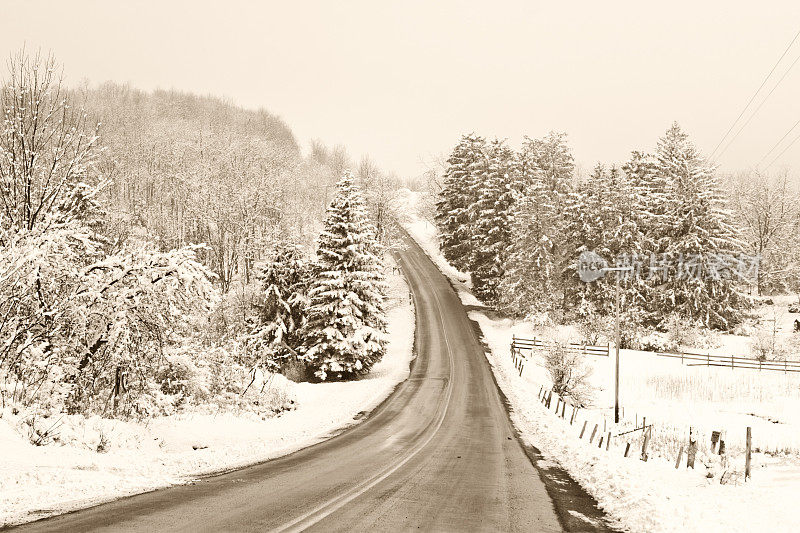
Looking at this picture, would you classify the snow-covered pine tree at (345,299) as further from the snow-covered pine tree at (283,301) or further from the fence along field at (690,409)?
the fence along field at (690,409)

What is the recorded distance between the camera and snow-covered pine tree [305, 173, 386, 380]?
119 ft

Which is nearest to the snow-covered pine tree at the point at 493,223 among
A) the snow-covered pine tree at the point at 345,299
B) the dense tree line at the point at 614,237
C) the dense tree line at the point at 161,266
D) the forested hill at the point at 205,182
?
the dense tree line at the point at 614,237

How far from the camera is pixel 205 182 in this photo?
234 ft

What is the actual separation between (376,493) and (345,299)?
26570 mm

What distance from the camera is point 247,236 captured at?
60469 millimetres

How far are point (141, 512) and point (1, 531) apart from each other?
5.52 feet

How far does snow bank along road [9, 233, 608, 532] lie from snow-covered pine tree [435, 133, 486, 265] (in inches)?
1690

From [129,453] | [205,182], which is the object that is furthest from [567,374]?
[205,182]

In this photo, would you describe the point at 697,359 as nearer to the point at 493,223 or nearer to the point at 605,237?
the point at 605,237

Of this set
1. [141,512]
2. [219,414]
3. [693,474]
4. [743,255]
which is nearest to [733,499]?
[693,474]

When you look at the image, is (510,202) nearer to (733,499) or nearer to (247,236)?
(247,236)

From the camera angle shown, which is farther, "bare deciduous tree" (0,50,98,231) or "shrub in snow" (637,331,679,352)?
"shrub in snow" (637,331,679,352)

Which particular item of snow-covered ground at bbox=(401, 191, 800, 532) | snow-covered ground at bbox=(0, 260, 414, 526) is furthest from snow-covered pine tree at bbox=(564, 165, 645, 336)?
snow-covered ground at bbox=(0, 260, 414, 526)

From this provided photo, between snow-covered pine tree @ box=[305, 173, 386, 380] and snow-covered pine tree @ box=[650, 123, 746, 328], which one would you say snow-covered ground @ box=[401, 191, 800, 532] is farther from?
snow-covered pine tree @ box=[305, 173, 386, 380]
